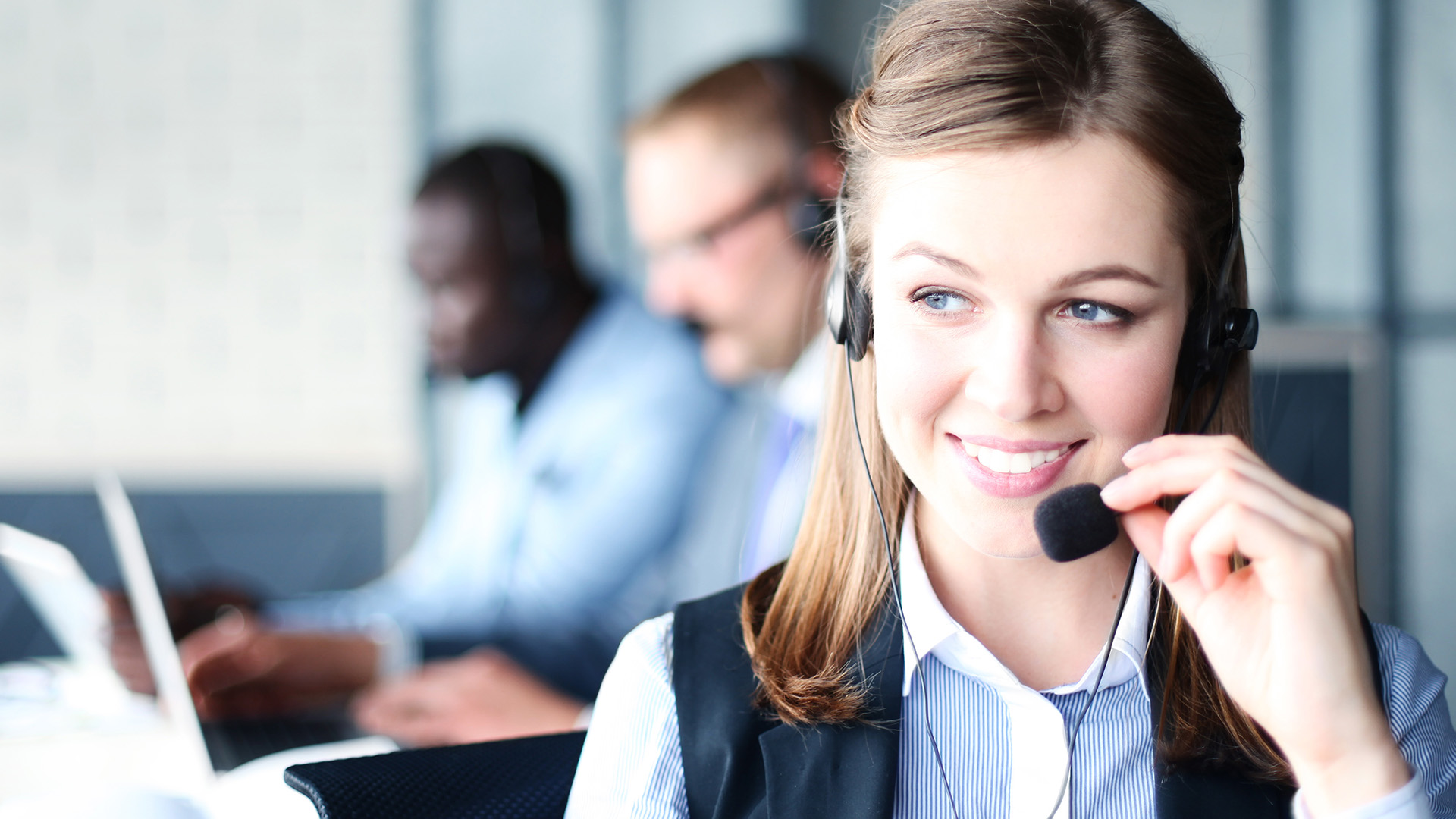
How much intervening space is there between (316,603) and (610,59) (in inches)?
74.1

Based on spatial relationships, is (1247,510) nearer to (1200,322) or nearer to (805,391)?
(1200,322)

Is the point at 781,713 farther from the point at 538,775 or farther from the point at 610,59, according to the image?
the point at 610,59

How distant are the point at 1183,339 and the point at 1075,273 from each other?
0.49ft

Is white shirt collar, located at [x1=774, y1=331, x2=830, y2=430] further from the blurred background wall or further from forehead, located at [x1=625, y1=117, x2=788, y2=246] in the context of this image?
the blurred background wall

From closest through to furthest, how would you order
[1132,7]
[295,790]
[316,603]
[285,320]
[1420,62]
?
[295,790]
[1132,7]
[316,603]
[1420,62]
[285,320]

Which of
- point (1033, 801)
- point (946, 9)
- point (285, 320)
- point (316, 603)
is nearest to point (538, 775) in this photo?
point (1033, 801)

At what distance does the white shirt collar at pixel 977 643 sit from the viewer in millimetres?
869

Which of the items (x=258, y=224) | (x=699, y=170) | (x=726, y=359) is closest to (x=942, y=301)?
(x=699, y=170)

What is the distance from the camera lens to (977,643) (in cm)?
88

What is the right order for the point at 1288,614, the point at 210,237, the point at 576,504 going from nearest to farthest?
1. the point at 1288,614
2. the point at 576,504
3. the point at 210,237

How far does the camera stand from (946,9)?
0.89 m

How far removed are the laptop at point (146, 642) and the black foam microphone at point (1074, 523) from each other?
0.91m

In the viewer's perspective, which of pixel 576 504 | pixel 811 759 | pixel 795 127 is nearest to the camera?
pixel 811 759

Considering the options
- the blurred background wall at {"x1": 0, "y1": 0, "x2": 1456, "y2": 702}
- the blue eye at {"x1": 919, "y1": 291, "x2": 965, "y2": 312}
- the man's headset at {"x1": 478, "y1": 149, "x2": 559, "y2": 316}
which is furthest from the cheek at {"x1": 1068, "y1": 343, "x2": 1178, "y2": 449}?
the blurred background wall at {"x1": 0, "y1": 0, "x2": 1456, "y2": 702}
